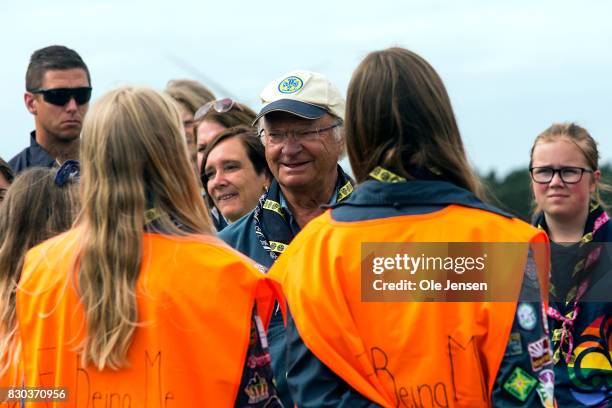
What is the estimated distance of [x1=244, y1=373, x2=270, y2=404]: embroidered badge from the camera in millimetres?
3676

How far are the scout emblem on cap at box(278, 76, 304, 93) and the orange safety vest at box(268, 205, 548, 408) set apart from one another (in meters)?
1.74

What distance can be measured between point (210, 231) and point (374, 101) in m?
0.69

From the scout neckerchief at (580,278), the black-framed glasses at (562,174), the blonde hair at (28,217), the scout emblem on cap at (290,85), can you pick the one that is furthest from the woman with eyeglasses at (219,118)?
the blonde hair at (28,217)

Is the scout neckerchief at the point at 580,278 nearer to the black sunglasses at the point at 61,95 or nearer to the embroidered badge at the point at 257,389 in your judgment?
the embroidered badge at the point at 257,389

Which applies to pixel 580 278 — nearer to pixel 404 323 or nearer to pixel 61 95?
pixel 404 323

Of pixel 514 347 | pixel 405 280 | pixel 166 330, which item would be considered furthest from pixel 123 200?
pixel 514 347

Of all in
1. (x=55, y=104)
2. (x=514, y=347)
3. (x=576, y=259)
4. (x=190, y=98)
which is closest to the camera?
(x=514, y=347)

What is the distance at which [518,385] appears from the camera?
3469mm

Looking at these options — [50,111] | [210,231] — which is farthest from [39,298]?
[50,111]

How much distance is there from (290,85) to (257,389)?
205 cm

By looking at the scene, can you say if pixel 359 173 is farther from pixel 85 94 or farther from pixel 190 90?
pixel 190 90

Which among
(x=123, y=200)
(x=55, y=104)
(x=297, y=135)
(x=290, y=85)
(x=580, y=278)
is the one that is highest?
(x=290, y=85)

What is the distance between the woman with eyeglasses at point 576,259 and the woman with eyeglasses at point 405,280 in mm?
1893

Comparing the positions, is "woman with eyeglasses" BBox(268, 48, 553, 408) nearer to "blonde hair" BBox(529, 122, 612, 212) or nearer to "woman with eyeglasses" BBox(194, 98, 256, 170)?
"blonde hair" BBox(529, 122, 612, 212)
